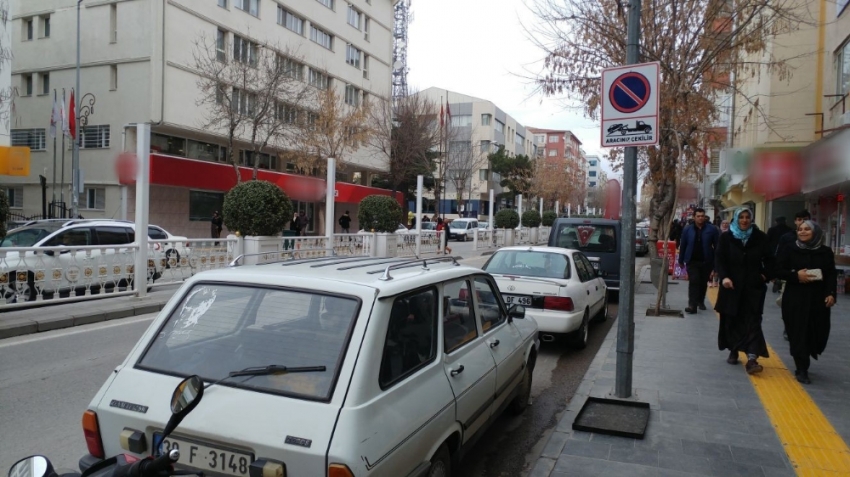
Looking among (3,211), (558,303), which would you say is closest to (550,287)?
(558,303)

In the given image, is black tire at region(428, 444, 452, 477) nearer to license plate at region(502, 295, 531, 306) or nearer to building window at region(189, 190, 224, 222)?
license plate at region(502, 295, 531, 306)

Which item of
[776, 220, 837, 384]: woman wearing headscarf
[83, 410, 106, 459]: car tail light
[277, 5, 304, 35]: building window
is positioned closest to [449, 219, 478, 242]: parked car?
[277, 5, 304, 35]: building window

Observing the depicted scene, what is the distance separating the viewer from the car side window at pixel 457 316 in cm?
364

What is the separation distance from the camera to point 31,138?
101ft

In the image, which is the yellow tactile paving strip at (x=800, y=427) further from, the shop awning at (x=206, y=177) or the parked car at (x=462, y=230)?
the parked car at (x=462, y=230)

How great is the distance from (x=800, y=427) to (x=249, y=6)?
32268 mm

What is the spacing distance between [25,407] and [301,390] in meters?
4.08

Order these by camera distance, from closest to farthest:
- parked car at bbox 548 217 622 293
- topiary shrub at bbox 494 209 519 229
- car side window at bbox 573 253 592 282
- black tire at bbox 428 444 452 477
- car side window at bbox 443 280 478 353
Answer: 1. black tire at bbox 428 444 452 477
2. car side window at bbox 443 280 478 353
3. car side window at bbox 573 253 592 282
4. parked car at bbox 548 217 622 293
5. topiary shrub at bbox 494 209 519 229

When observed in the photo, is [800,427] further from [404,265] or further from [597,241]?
[597,241]

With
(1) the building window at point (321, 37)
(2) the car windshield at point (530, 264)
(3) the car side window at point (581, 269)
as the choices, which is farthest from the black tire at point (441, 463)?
(1) the building window at point (321, 37)

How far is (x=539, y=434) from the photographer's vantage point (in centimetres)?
511

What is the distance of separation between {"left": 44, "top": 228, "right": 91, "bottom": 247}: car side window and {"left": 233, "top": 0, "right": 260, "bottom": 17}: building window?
71.7ft

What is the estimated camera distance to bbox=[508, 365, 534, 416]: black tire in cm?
529

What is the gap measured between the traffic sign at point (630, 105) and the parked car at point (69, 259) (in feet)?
31.2
